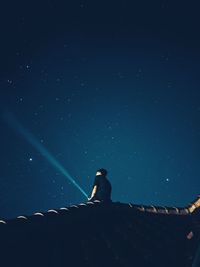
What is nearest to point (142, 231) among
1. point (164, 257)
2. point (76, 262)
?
point (164, 257)

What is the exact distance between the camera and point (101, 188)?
1061cm

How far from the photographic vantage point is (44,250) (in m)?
5.07

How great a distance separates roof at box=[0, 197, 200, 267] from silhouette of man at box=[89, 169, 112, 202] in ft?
4.42

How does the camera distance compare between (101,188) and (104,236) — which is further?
(101,188)

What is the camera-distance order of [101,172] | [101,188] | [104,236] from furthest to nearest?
[101,172] < [101,188] < [104,236]

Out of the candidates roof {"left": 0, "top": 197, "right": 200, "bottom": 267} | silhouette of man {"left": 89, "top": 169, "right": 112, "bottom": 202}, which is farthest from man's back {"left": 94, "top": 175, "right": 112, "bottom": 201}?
roof {"left": 0, "top": 197, "right": 200, "bottom": 267}

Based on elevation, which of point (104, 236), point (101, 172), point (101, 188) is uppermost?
point (101, 172)

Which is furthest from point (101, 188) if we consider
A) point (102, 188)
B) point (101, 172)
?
point (101, 172)

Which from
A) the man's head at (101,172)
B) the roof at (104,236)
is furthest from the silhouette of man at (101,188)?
the roof at (104,236)

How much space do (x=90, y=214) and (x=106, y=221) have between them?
1.38 ft

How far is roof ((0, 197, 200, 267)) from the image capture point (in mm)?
4852

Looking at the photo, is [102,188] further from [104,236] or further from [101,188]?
[104,236]

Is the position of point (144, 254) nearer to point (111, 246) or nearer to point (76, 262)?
point (111, 246)

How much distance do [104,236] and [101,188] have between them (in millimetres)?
3626
